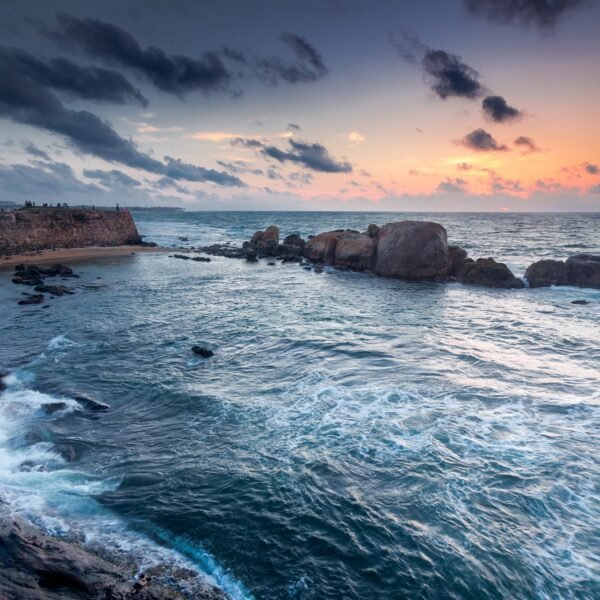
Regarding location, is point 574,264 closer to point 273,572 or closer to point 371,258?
point 371,258

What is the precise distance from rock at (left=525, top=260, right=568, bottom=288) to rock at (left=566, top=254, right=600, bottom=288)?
1.29 ft

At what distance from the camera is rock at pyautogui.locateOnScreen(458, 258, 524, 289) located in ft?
103

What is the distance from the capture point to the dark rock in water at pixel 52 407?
11742mm

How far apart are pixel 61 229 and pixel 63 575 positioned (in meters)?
55.2

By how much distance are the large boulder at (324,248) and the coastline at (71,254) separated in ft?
72.9

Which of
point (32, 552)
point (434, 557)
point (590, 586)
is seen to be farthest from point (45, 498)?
point (590, 586)

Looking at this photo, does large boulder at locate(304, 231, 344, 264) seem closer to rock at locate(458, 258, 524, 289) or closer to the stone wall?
rock at locate(458, 258, 524, 289)

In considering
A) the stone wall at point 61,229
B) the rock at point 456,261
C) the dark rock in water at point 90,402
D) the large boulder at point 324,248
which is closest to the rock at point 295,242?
the large boulder at point 324,248

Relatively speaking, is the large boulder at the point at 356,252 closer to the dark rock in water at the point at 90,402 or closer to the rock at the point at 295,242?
the rock at the point at 295,242

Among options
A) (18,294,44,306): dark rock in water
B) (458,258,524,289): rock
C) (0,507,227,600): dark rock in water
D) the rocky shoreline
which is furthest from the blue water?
the rocky shoreline

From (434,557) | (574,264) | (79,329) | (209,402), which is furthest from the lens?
(574,264)

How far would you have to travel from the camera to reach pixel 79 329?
20.4m

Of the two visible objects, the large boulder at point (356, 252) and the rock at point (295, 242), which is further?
the rock at point (295, 242)

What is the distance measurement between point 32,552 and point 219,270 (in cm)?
3668
